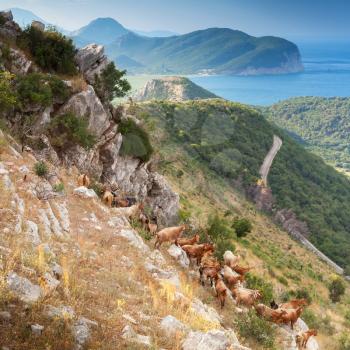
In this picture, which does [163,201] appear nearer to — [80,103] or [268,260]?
[80,103]

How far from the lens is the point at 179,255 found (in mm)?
15977

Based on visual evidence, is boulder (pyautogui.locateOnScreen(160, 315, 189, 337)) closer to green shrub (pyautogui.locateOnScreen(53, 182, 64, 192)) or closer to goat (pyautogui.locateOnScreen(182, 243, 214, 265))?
goat (pyautogui.locateOnScreen(182, 243, 214, 265))

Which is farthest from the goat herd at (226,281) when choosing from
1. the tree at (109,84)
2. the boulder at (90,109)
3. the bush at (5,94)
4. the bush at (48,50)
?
the tree at (109,84)

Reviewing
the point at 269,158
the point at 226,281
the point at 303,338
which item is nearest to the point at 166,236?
the point at 226,281

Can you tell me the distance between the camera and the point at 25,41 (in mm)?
28734

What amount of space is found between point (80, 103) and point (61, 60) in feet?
17.0

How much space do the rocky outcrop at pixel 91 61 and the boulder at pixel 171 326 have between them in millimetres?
25242

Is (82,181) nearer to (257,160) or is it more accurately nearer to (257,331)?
(257,331)

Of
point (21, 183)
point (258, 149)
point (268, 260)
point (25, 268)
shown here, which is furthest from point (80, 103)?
point (258, 149)

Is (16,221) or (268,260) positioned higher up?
(16,221)

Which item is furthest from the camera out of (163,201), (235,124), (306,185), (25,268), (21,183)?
(235,124)

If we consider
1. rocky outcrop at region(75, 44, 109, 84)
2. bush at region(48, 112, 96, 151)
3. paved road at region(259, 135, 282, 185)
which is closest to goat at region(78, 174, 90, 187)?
bush at region(48, 112, 96, 151)

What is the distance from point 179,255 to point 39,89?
1399 centimetres

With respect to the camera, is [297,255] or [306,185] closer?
[297,255]
